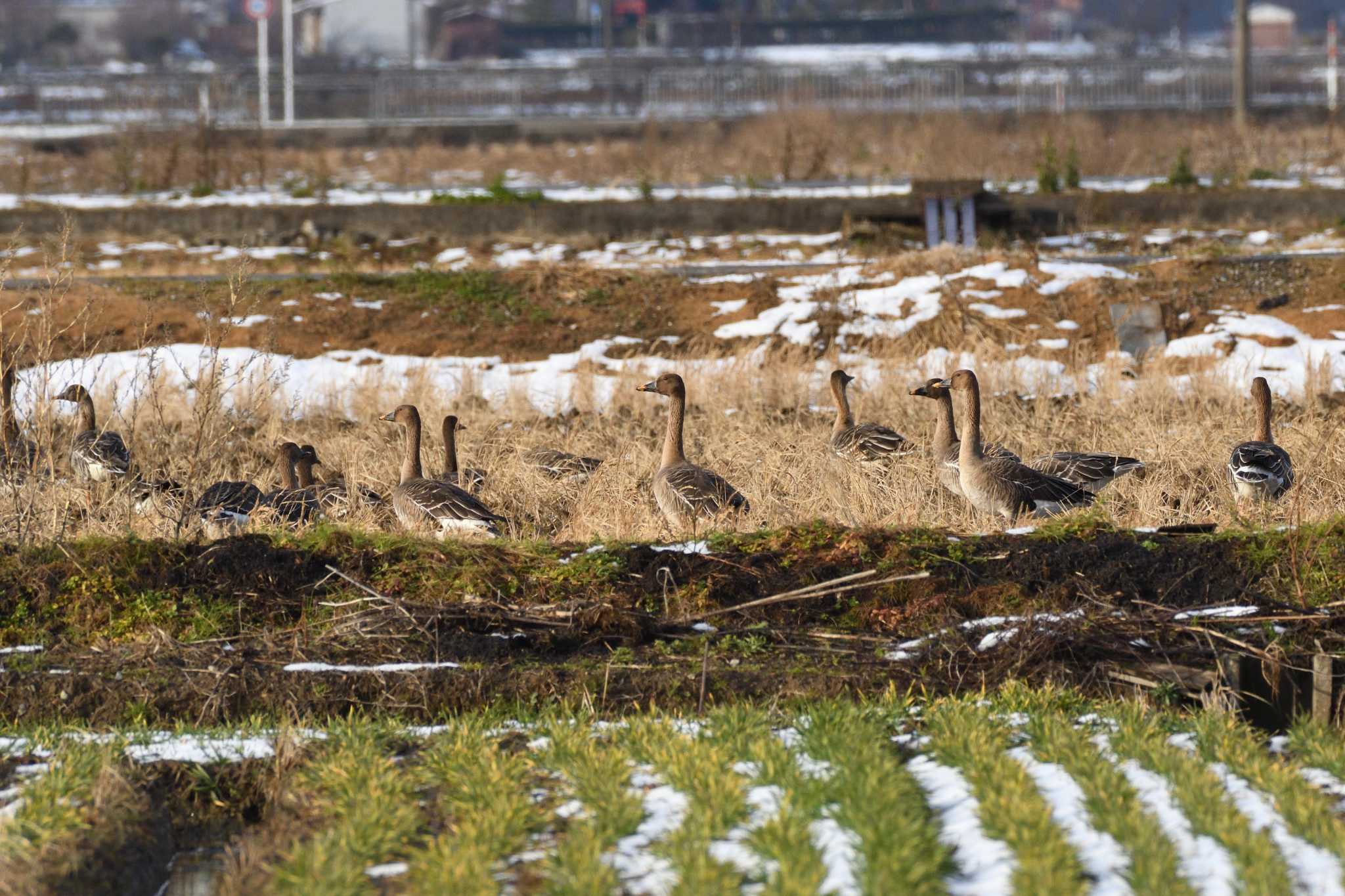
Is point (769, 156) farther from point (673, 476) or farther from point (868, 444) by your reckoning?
point (673, 476)

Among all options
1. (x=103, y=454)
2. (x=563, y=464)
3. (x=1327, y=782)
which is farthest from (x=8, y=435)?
(x=1327, y=782)

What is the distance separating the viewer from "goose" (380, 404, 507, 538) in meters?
10.5

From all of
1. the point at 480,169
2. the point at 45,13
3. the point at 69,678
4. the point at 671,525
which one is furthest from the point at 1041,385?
the point at 45,13

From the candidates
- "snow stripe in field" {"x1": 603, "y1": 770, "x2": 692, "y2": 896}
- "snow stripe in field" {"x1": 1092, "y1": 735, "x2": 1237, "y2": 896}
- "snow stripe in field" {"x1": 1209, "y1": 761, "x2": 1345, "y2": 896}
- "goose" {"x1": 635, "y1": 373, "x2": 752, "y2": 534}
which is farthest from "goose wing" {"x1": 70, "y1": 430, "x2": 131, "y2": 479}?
"snow stripe in field" {"x1": 1209, "y1": 761, "x2": 1345, "y2": 896}

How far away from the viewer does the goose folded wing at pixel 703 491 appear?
34.4 feet

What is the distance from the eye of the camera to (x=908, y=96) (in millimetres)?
51406

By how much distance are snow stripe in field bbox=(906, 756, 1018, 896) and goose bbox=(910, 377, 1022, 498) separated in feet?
16.6

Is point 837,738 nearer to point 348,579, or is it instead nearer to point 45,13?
point 348,579

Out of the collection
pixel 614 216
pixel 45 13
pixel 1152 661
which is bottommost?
pixel 1152 661

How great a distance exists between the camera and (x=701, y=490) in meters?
10.6

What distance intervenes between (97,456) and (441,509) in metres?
3.27

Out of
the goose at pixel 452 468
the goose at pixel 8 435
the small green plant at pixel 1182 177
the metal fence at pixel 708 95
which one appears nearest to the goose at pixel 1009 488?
A: the goose at pixel 452 468

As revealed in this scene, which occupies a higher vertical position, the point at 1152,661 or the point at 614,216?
the point at 614,216

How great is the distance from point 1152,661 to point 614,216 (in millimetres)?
17667
